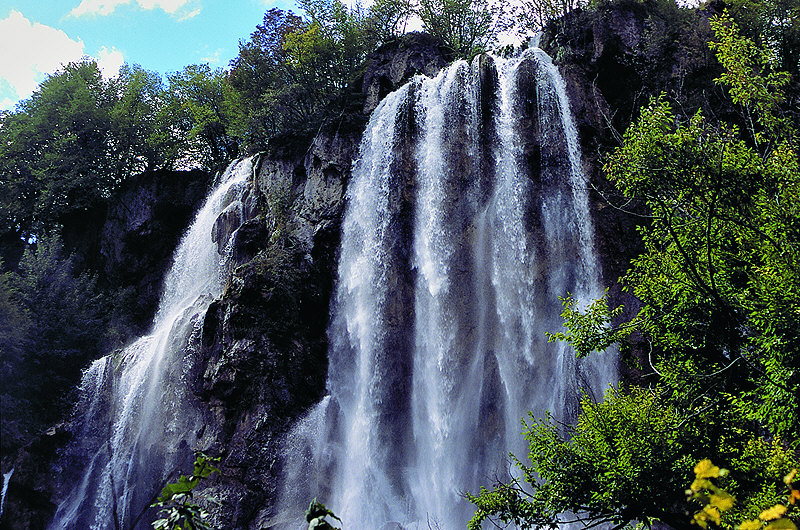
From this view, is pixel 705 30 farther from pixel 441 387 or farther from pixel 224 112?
pixel 224 112

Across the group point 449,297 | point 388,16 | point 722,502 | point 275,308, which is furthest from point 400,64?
point 722,502

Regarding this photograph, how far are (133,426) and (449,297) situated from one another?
12.6 m

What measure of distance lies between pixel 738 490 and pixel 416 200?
14.2 meters

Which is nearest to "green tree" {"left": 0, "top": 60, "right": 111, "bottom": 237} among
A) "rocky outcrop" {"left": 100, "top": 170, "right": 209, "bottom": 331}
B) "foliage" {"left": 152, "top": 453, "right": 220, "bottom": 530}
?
"rocky outcrop" {"left": 100, "top": 170, "right": 209, "bottom": 331}

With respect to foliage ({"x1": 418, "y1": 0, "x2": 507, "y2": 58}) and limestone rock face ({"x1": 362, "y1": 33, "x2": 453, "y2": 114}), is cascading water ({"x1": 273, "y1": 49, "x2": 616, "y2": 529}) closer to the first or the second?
limestone rock face ({"x1": 362, "y1": 33, "x2": 453, "y2": 114})

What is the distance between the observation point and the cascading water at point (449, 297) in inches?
628

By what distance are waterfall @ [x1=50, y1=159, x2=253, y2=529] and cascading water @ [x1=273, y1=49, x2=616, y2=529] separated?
521 centimetres

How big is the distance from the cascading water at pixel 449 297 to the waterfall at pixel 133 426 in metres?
5.21

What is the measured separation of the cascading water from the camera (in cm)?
1596

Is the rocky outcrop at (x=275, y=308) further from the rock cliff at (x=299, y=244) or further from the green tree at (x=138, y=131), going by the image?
the green tree at (x=138, y=131)

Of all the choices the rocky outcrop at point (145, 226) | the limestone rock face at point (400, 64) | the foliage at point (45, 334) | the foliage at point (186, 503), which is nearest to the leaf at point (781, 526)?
the foliage at point (186, 503)

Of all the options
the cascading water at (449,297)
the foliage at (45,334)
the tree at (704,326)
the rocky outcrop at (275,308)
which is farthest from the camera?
the foliage at (45,334)

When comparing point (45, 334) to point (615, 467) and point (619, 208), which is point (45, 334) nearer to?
point (615, 467)

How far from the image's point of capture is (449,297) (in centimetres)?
1803
